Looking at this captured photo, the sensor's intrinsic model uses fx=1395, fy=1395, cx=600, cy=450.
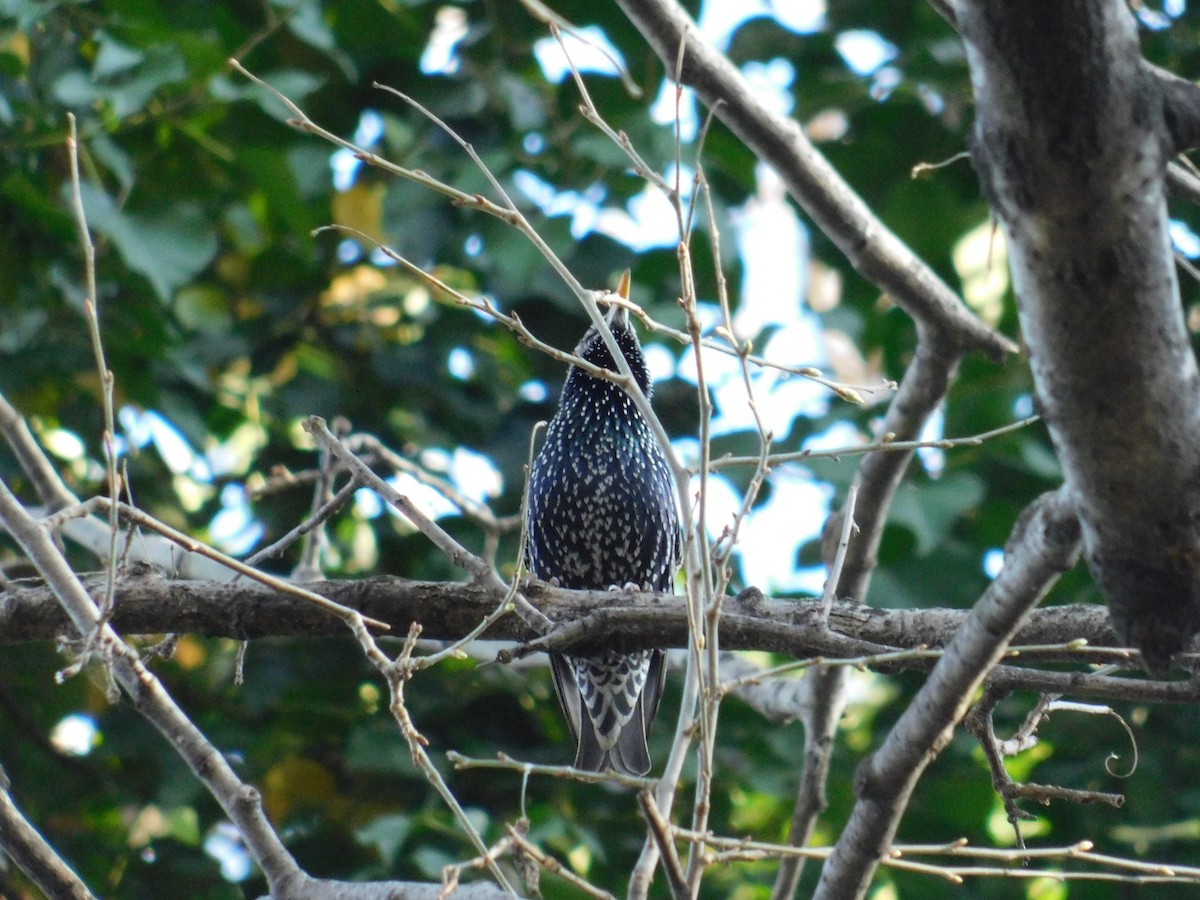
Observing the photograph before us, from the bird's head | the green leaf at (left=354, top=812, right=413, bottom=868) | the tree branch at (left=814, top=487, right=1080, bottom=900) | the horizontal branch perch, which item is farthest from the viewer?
the bird's head

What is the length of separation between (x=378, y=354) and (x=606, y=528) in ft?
3.16

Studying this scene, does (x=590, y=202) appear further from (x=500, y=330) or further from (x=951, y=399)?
(x=951, y=399)

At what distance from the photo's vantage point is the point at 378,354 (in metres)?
4.41

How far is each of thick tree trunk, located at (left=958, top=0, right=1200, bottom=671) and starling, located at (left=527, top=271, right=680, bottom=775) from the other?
261 cm

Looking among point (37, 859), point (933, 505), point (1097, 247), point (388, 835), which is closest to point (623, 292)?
point (933, 505)

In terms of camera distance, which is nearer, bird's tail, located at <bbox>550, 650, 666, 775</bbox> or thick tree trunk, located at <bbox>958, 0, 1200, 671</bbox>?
thick tree trunk, located at <bbox>958, 0, 1200, 671</bbox>

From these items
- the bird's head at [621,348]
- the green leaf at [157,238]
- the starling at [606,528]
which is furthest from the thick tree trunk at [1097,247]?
the bird's head at [621,348]

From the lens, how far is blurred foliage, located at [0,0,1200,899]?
149 inches

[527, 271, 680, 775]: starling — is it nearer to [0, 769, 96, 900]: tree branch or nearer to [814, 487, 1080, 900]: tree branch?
[0, 769, 96, 900]: tree branch

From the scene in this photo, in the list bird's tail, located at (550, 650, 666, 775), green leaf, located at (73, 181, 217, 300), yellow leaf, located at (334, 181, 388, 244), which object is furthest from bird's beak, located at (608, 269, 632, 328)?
green leaf, located at (73, 181, 217, 300)

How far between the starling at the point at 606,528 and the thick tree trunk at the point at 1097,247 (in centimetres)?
261

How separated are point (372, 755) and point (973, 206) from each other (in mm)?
2465

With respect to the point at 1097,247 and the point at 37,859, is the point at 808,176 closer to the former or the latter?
the point at 1097,247

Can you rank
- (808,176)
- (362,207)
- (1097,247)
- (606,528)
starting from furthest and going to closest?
(362,207)
(606,528)
(808,176)
(1097,247)
